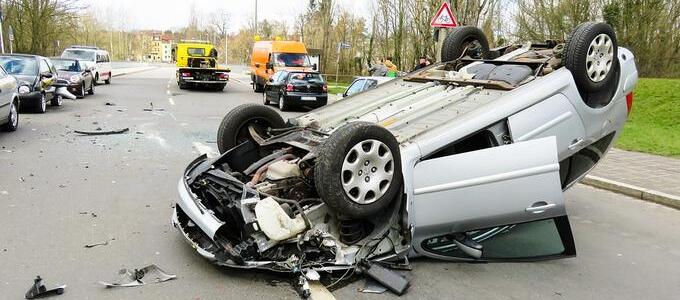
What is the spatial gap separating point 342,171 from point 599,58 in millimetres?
2675

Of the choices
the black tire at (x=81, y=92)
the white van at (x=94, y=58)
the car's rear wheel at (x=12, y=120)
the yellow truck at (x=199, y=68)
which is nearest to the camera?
the car's rear wheel at (x=12, y=120)

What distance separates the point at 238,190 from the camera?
4434 millimetres

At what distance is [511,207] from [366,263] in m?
1.19

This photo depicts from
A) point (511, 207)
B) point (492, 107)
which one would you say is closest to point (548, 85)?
point (492, 107)

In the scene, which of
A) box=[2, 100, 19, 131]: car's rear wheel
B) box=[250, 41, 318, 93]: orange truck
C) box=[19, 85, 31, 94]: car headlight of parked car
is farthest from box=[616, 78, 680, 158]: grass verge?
box=[250, 41, 318, 93]: orange truck

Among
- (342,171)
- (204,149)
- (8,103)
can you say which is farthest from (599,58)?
(8,103)

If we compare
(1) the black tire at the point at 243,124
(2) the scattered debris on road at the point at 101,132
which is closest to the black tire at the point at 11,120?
(2) the scattered debris on road at the point at 101,132

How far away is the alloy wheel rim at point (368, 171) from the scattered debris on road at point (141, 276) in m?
1.47

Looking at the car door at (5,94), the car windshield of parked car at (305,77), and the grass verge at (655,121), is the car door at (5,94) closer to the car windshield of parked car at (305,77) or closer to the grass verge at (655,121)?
the car windshield of parked car at (305,77)

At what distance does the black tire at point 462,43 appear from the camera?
6.43 meters

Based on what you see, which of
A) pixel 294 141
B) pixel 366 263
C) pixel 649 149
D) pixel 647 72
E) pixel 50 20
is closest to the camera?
pixel 366 263

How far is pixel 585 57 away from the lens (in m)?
4.79

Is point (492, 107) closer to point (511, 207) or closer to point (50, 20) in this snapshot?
point (511, 207)

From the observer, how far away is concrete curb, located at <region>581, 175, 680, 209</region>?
704 centimetres
